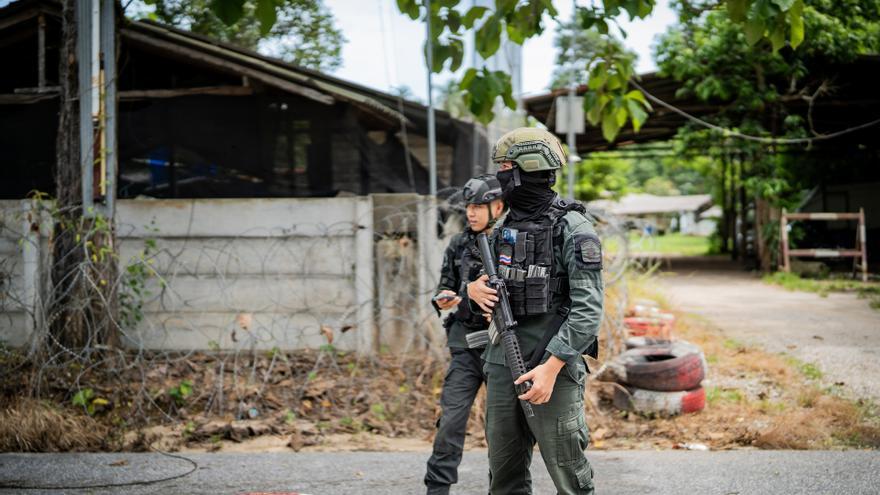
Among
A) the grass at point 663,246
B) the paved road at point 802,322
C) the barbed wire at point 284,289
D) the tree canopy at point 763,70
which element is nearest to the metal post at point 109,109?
the barbed wire at point 284,289

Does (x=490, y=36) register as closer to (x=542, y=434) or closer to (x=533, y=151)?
(x=533, y=151)

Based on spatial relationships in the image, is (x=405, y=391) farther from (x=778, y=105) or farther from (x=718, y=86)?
(x=778, y=105)

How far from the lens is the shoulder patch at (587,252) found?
108 inches

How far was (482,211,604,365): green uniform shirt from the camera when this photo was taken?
2688 millimetres

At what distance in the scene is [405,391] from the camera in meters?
5.71

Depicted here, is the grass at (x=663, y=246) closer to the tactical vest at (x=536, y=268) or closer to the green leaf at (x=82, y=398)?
the tactical vest at (x=536, y=268)

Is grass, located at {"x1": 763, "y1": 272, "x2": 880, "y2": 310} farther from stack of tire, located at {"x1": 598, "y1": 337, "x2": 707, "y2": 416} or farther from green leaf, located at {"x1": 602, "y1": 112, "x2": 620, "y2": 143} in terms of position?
green leaf, located at {"x1": 602, "y1": 112, "x2": 620, "y2": 143}

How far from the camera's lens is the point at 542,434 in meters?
2.79

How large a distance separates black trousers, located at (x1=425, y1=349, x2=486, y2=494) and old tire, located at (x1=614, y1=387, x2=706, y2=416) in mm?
2054

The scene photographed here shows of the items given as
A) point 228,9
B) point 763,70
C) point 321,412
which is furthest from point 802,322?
point 228,9

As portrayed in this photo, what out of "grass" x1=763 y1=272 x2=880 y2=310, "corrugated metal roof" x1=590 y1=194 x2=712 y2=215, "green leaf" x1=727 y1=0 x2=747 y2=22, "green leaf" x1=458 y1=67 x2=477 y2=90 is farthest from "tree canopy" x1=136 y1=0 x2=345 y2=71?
"corrugated metal roof" x1=590 y1=194 x2=712 y2=215

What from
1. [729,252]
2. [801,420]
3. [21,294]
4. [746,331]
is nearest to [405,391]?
[801,420]

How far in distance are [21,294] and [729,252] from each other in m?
24.6

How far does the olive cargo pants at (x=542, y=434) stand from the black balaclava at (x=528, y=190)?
587mm
